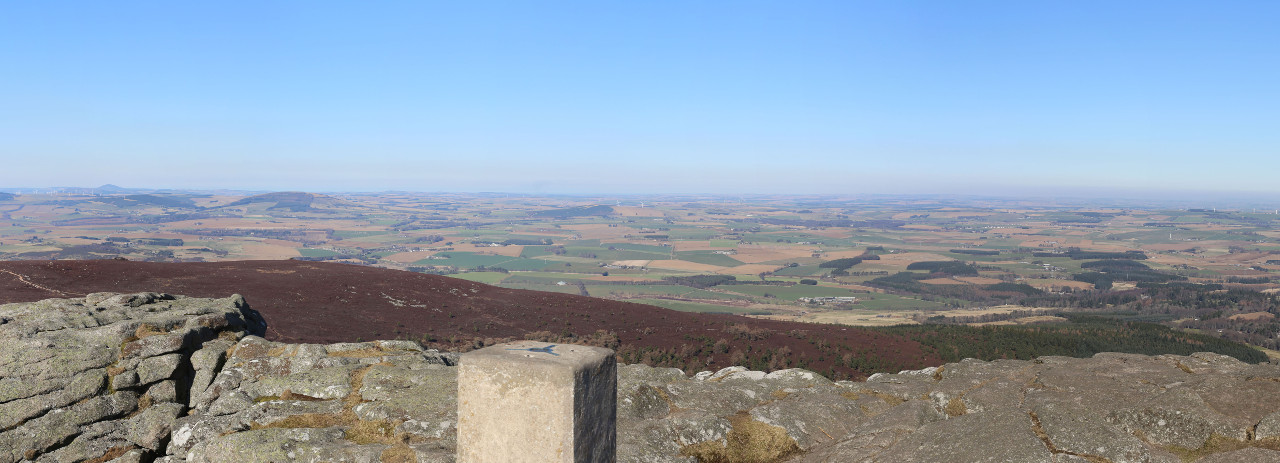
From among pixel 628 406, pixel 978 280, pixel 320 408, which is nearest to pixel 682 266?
pixel 978 280

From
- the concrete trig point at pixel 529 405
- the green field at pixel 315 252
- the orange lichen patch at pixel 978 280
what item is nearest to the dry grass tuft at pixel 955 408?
the concrete trig point at pixel 529 405

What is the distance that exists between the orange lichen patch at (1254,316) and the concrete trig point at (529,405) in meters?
126

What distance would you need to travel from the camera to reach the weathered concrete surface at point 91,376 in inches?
462

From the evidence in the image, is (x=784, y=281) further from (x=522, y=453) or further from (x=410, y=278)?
(x=522, y=453)

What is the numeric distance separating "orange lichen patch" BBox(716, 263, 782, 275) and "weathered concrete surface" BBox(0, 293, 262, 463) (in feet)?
520

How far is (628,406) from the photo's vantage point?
1305 centimetres

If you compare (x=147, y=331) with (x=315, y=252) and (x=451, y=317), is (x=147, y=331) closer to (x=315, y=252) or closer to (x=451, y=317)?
(x=451, y=317)

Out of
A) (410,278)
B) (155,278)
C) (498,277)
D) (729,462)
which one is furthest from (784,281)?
(729,462)

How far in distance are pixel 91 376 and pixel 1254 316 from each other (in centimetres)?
13418

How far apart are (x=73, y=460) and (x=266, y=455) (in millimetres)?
4182

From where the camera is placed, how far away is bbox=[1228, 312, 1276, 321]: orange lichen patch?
308 ft

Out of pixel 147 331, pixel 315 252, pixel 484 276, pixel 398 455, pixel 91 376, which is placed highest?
pixel 147 331

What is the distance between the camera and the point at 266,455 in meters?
10.3

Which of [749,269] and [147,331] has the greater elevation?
[147,331]
